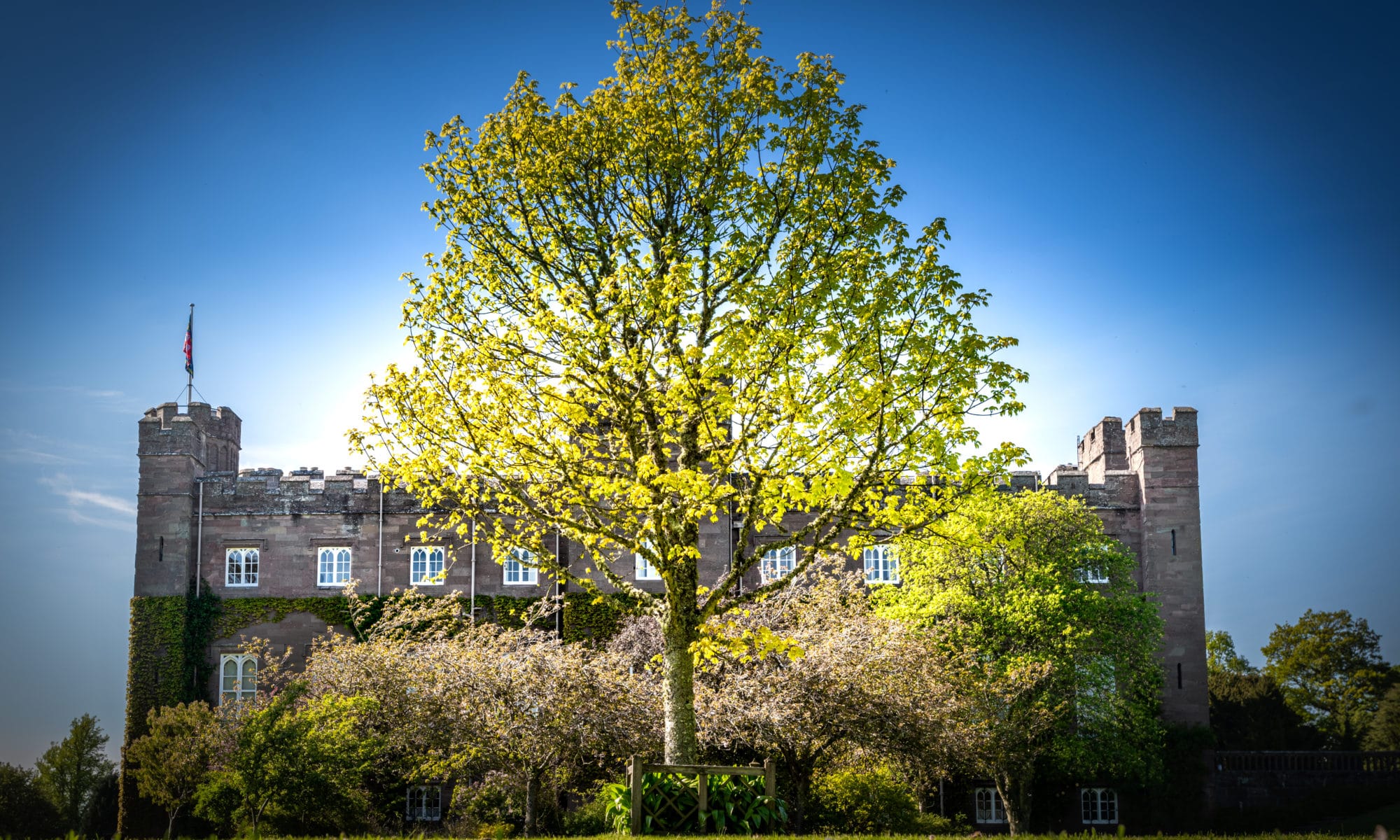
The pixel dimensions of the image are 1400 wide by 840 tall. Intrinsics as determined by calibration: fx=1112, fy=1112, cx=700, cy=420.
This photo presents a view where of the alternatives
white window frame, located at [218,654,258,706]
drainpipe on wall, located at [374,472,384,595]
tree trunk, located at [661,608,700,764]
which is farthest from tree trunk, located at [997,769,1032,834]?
white window frame, located at [218,654,258,706]

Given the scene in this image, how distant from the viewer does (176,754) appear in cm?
2603

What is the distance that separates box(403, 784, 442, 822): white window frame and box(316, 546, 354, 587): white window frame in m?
7.79

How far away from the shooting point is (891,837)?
14469mm

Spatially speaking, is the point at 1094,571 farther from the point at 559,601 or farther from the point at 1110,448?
the point at 559,601

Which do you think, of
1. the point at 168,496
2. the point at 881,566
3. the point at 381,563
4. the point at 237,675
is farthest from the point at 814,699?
the point at 168,496

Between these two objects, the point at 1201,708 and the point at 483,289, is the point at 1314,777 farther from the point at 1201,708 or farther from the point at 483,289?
the point at 483,289

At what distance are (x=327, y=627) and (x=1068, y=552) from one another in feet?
79.8

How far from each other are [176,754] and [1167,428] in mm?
32602

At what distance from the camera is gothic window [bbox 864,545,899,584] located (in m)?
38.7

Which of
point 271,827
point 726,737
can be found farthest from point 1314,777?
point 271,827

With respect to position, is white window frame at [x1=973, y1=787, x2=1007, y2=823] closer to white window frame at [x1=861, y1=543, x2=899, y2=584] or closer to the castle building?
the castle building

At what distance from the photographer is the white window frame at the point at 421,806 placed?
33812mm

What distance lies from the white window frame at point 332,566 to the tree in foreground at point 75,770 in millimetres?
8865

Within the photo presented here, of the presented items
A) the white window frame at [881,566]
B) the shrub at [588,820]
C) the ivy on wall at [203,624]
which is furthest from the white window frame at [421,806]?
the white window frame at [881,566]
